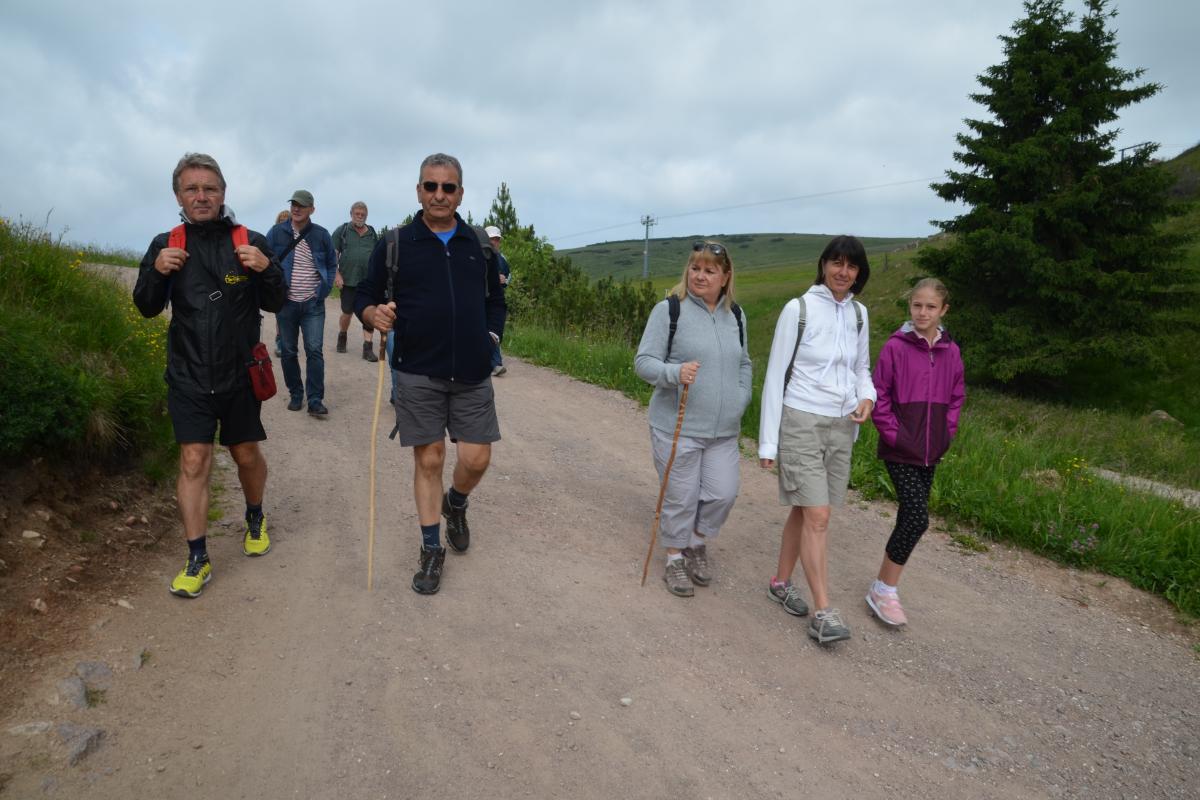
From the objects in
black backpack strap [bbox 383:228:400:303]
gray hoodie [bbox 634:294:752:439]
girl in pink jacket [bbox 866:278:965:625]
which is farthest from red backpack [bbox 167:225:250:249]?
girl in pink jacket [bbox 866:278:965:625]

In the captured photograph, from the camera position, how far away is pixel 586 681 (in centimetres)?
361

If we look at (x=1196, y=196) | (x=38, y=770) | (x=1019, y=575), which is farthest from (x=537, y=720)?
(x=1196, y=196)

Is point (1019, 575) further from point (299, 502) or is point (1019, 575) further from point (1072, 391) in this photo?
point (1072, 391)

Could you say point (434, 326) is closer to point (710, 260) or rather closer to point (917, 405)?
point (710, 260)

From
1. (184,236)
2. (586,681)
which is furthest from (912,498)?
(184,236)

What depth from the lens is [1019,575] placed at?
5434 mm

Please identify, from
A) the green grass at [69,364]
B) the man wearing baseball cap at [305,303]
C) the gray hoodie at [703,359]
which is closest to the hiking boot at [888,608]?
the gray hoodie at [703,359]

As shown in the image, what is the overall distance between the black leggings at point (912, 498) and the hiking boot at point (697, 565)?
118 cm

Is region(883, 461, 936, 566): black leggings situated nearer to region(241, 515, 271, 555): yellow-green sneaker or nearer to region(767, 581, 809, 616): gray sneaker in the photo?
region(767, 581, 809, 616): gray sneaker

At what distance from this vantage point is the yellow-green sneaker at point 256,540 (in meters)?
4.63

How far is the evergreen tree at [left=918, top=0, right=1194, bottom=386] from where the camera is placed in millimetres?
17156

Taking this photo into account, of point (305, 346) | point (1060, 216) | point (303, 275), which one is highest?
point (1060, 216)

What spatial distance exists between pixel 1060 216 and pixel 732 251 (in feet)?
418

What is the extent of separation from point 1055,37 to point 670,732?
2046cm
